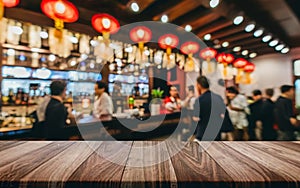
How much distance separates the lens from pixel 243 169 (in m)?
0.52

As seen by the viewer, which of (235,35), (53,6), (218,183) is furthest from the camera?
(235,35)

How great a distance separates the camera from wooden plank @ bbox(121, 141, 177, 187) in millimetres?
446

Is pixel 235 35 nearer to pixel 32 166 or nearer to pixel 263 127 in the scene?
pixel 263 127

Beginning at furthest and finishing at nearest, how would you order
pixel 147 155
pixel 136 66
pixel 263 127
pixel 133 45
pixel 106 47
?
1. pixel 136 66
2. pixel 133 45
3. pixel 263 127
4. pixel 106 47
5. pixel 147 155

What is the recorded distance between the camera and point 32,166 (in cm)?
54

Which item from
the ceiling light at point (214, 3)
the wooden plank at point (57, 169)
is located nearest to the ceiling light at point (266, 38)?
the ceiling light at point (214, 3)

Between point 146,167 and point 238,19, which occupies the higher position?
point 238,19

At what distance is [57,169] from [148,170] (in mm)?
232

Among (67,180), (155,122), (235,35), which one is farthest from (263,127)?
(67,180)

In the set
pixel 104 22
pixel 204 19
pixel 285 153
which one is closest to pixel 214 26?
pixel 204 19

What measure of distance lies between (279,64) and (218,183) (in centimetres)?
771

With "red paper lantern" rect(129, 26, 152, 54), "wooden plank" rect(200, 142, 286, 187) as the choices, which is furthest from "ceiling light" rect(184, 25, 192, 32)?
"wooden plank" rect(200, 142, 286, 187)

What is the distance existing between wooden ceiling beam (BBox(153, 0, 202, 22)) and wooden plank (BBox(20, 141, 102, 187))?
2591 mm

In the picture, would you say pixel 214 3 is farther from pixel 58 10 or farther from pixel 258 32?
pixel 58 10
